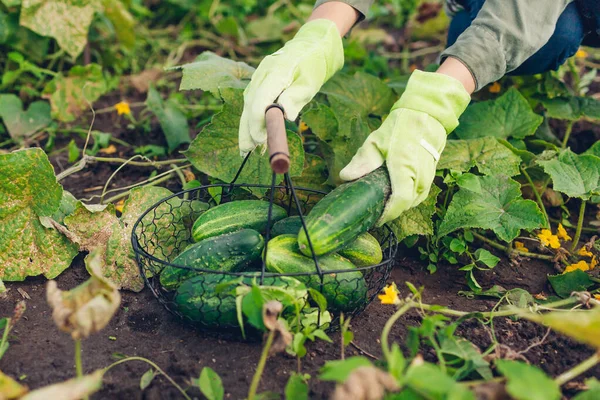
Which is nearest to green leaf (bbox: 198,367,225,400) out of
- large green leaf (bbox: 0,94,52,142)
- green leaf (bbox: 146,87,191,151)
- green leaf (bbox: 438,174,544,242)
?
green leaf (bbox: 438,174,544,242)

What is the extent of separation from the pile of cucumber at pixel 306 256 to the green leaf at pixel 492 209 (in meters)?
0.46

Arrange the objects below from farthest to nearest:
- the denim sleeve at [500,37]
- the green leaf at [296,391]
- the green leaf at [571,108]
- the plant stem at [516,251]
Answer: the green leaf at [571,108] → the plant stem at [516,251] → the denim sleeve at [500,37] → the green leaf at [296,391]

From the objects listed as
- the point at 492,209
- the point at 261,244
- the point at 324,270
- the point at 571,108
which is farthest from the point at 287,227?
the point at 571,108

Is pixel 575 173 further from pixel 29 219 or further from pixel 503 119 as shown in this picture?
pixel 29 219

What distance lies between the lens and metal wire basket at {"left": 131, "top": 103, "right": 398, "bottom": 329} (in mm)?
2123

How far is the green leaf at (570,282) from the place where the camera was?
2.65 metres

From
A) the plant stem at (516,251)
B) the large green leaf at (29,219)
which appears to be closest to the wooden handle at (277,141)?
the large green leaf at (29,219)

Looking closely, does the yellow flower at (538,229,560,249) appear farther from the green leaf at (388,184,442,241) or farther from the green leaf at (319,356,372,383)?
the green leaf at (319,356,372,383)

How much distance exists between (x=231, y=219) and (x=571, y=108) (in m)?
2.16

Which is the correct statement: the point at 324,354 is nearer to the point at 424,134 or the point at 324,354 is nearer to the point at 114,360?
the point at 114,360

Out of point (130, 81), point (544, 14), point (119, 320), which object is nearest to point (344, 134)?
point (544, 14)

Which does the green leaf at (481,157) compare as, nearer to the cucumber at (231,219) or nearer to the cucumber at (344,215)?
the cucumber at (344,215)

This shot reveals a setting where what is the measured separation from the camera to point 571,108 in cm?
348

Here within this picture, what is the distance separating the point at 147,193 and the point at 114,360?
903 mm
